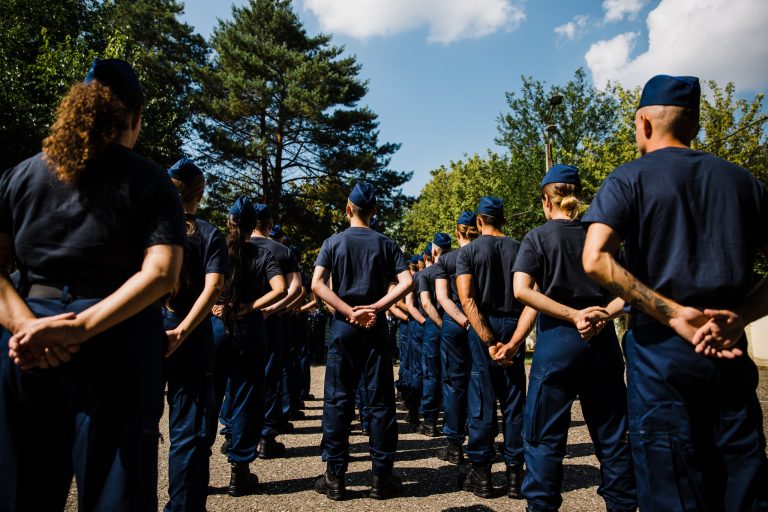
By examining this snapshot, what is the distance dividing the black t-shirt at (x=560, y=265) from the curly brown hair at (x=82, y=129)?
2.53m

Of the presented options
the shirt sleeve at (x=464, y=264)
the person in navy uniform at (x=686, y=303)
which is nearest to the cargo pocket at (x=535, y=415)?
the person in navy uniform at (x=686, y=303)

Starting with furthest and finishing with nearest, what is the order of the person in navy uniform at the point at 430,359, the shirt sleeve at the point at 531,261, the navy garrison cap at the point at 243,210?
the person in navy uniform at the point at 430,359
the navy garrison cap at the point at 243,210
the shirt sleeve at the point at 531,261

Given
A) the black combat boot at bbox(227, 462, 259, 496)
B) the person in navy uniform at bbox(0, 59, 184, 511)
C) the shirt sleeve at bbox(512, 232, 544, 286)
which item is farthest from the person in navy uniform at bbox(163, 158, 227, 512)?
the shirt sleeve at bbox(512, 232, 544, 286)

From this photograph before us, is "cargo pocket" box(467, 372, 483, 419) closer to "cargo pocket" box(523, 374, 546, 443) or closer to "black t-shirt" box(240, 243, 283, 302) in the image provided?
"cargo pocket" box(523, 374, 546, 443)

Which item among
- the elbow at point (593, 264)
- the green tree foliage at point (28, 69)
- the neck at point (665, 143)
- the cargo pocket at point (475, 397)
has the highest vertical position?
the green tree foliage at point (28, 69)

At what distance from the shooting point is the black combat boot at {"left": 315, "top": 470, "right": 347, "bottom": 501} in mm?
4406

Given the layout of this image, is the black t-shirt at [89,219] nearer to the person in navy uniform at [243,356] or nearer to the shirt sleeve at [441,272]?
the person in navy uniform at [243,356]

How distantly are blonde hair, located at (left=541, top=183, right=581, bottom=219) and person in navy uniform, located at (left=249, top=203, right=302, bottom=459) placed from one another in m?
2.85

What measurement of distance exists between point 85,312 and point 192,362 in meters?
1.77

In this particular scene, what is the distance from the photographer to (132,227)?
2006 millimetres

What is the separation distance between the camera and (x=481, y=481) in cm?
457

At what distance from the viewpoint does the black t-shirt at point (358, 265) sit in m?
4.68

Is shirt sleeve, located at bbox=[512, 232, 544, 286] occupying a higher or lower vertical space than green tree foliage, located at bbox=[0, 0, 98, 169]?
lower

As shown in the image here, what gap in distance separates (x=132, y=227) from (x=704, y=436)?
2.30 metres
